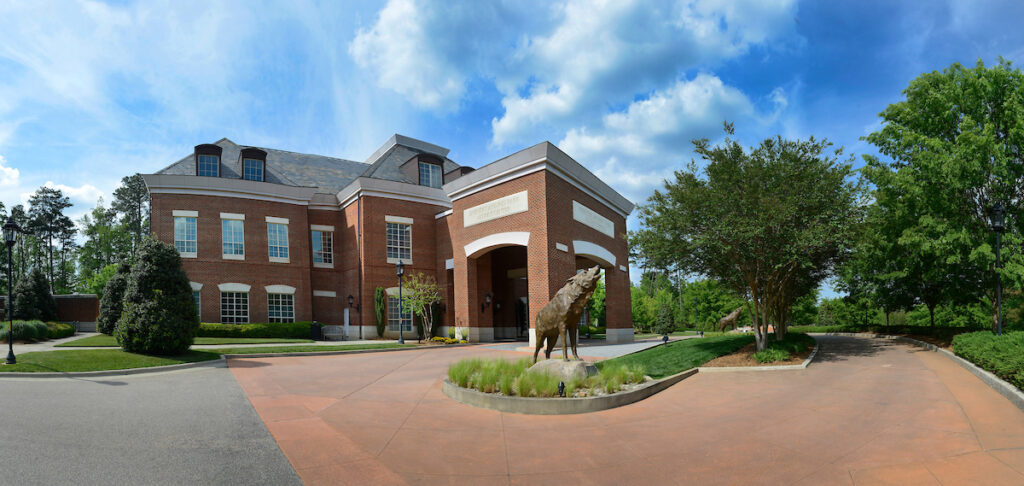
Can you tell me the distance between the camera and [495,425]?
A: 8.26m

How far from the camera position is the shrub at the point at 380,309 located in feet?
97.3

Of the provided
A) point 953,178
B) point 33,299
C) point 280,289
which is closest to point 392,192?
point 280,289

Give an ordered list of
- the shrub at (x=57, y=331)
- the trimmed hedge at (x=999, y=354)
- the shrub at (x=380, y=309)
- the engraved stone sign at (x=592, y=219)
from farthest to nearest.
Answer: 1. the shrub at (x=380, y=309)
2. the engraved stone sign at (x=592, y=219)
3. the shrub at (x=57, y=331)
4. the trimmed hedge at (x=999, y=354)

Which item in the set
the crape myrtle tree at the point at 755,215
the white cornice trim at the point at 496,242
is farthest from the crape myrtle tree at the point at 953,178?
the white cornice trim at the point at 496,242

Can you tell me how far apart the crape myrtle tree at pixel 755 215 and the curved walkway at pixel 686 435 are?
4437 millimetres

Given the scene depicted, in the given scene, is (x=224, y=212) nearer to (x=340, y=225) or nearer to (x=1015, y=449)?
(x=340, y=225)

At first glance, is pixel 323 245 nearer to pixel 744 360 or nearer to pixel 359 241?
pixel 359 241

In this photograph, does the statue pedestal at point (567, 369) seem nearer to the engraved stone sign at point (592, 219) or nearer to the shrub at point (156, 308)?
the shrub at point (156, 308)

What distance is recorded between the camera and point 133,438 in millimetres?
6801

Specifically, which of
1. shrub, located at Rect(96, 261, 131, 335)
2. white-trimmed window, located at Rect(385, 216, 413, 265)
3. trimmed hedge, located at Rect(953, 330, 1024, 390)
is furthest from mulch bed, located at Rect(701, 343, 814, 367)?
shrub, located at Rect(96, 261, 131, 335)

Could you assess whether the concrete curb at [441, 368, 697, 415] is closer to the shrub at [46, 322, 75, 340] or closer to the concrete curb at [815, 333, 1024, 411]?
the concrete curb at [815, 333, 1024, 411]

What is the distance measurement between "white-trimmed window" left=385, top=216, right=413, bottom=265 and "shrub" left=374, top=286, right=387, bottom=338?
209 cm

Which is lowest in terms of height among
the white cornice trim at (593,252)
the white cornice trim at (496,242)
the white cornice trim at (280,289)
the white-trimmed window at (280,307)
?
the white-trimmed window at (280,307)

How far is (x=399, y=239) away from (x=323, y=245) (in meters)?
5.63
